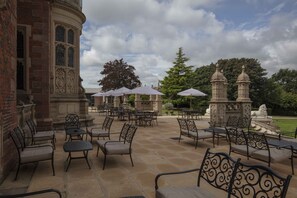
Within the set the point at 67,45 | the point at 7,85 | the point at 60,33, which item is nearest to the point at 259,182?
the point at 7,85

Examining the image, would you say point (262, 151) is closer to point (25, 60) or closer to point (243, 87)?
point (25, 60)

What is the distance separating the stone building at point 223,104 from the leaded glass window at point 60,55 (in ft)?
28.0

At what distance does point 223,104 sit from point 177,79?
2430cm

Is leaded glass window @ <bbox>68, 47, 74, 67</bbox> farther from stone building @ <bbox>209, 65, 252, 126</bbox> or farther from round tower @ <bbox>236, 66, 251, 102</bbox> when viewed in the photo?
round tower @ <bbox>236, 66, 251, 102</bbox>

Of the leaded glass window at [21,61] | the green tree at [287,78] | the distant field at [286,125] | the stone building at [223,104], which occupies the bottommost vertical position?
the distant field at [286,125]

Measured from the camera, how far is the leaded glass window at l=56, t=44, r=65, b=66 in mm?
11922

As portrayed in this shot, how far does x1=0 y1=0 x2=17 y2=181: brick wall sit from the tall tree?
1359 inches

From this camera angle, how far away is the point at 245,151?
5703mm

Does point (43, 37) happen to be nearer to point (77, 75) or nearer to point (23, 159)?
point (77, 75)

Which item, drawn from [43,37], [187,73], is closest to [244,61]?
[187,73]

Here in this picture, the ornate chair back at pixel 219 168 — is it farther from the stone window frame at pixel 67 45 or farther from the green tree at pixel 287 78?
the green tree at pixel 287 78

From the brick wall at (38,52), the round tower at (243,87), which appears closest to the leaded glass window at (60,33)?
the brick wall at (38,52)

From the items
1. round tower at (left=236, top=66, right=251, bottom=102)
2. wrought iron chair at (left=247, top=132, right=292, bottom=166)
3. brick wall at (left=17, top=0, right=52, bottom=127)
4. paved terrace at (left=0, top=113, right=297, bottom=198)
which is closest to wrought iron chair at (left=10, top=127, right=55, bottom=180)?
paved terrace at (left=0, top=113, right=297, bottom=198)

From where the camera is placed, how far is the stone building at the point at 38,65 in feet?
16.1
